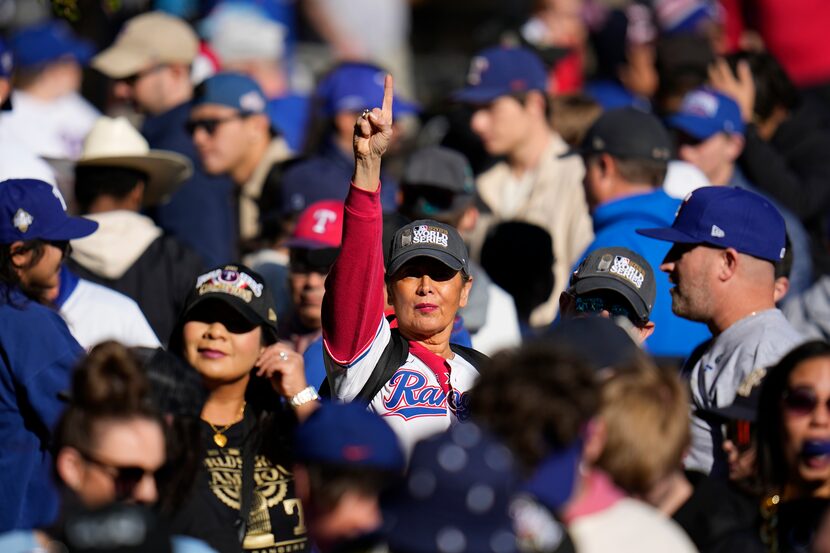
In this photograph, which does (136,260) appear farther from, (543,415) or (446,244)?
(543,415)

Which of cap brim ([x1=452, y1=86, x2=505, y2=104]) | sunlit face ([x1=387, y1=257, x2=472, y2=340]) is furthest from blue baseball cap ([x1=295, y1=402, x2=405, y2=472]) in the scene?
cap brim ([x1=452, y1=86, x2=505, y2=104])

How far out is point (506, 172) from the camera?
842cm

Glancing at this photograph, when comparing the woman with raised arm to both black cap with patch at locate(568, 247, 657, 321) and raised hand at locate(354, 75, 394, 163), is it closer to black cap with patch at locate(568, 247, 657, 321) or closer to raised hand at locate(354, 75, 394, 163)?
raised hand at locate(354, 75, 394, 163)

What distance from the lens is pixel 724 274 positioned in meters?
5.53

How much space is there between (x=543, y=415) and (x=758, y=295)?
7.10 feet

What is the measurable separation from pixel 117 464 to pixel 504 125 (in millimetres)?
4725

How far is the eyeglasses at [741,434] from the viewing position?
468 centimetres

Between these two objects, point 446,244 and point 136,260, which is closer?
point 446,244

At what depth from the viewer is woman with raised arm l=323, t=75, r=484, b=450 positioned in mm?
4848

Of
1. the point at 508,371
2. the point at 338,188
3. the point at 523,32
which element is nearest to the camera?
the point at 508,371

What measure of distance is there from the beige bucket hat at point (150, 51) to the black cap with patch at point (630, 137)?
3274 millimetres

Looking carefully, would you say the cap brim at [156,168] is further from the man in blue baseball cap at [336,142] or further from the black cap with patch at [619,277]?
the black cap with patch at [619,277]

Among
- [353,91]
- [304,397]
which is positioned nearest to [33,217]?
[304,397]

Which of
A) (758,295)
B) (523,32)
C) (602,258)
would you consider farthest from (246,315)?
(523,32)
